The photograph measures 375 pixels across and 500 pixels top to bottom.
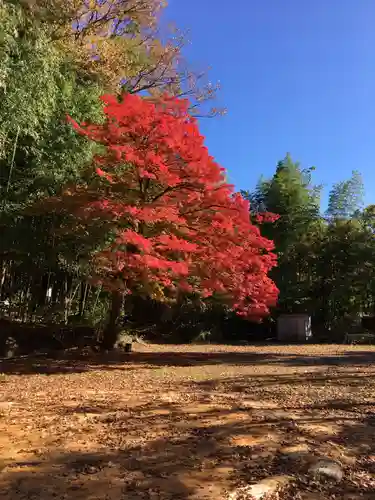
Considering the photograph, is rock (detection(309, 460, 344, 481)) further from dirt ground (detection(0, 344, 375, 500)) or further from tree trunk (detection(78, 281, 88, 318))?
tree trunk (detection(78, 281, 88, 318))

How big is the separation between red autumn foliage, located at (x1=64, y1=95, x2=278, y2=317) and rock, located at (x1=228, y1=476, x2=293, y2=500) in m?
4.18

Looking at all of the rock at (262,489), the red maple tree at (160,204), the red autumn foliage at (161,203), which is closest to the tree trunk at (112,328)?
the red maple tree at (160,204)

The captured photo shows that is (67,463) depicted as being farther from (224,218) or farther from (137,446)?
(224,218)

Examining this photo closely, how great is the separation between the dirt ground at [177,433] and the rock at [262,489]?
5cm

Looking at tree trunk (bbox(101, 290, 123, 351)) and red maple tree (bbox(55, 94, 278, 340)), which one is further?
tree trunk (bbox(101, 290, 123, 351))

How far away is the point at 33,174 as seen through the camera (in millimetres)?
6848

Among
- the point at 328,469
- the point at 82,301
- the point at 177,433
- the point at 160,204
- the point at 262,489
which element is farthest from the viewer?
the point at 82,301

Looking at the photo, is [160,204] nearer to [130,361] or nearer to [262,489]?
[130,361]

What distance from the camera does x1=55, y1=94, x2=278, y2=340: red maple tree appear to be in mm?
6375

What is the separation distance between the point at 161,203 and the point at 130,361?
8.81 feet

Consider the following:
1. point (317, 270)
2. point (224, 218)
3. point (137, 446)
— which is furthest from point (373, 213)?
point (137, 446)

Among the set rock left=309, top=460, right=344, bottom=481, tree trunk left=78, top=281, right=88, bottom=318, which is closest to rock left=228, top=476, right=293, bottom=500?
rock left=309, top=460, right=344, bottom=481

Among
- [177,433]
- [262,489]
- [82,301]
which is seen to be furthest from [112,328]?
[262,489]

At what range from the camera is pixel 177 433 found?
10.4 ft
